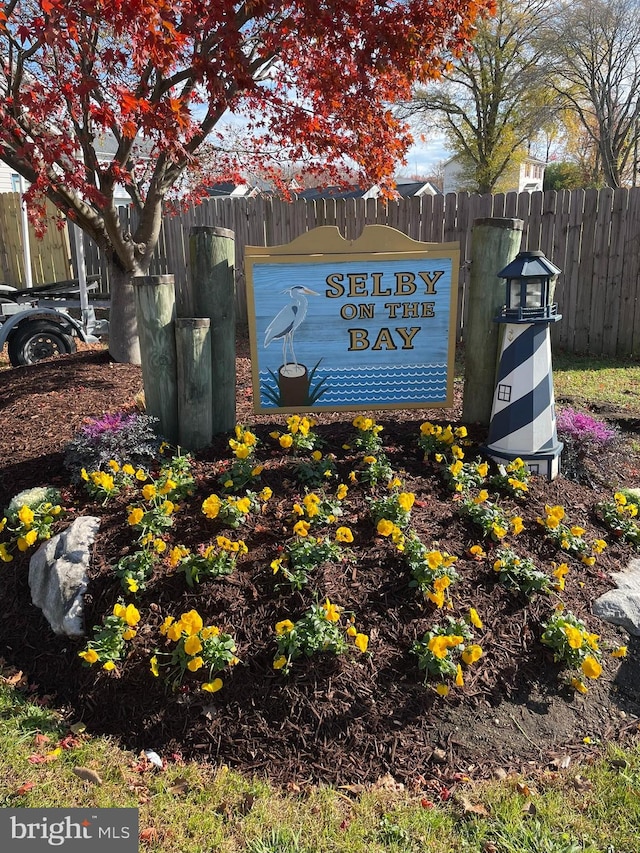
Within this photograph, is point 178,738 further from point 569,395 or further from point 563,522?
point 569,395

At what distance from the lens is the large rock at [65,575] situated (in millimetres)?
2809

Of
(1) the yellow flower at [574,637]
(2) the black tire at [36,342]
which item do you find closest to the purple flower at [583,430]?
(1) the yellow flower at [574,637]

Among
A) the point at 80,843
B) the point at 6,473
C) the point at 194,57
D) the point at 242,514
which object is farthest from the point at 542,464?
the point at 194,57

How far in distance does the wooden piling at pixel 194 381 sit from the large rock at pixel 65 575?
2.81ft

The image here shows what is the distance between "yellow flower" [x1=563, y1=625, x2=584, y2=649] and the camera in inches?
98.4

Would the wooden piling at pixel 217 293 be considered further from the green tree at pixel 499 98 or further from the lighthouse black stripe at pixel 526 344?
the green tree at pixel 499 98

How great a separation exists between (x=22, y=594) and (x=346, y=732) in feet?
5.82

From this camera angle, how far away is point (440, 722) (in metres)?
2.40

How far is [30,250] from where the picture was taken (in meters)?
13.2

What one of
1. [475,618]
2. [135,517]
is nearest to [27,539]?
[135,517]

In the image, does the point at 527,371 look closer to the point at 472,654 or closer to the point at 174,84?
the point at 472,654

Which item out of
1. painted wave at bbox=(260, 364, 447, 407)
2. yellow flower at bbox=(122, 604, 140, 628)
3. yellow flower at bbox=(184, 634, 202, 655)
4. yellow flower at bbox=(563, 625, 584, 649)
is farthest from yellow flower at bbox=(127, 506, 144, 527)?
yellow flower at bbox=(563, 625, 584, 649)

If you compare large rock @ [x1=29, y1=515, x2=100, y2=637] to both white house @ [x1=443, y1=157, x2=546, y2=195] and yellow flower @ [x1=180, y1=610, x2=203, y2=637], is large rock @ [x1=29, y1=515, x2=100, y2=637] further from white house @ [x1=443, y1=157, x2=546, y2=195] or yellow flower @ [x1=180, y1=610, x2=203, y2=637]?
white house @ [x1=443, y1=157, x2=546, y2=195]

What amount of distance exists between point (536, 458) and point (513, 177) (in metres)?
33.8
